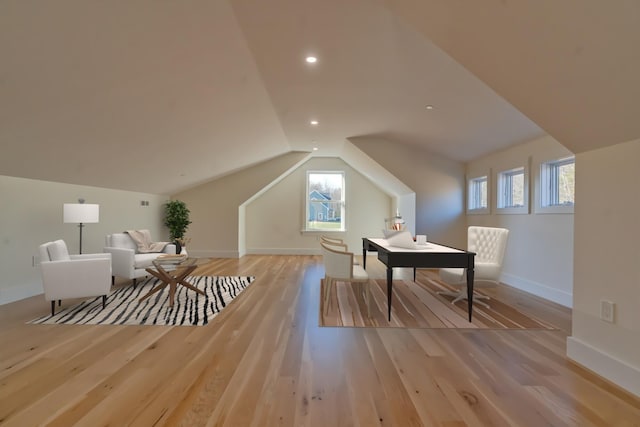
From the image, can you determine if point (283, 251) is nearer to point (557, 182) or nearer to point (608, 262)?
point (557, 182)

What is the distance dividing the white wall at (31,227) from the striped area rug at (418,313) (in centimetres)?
384

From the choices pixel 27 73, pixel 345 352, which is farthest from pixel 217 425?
pixel 27 73

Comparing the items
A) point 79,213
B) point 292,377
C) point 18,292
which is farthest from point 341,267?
point 18,292

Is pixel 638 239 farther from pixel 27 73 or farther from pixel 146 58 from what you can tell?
pixel 27 73

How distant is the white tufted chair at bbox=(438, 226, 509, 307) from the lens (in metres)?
3.96

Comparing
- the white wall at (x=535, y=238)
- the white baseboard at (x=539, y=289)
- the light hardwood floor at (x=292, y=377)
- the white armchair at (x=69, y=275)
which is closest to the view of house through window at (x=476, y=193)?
the white wall at (x=535, y=238)

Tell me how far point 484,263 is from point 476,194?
271 centimetres

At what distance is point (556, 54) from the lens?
1.78 metres

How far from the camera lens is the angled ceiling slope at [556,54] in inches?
60.1

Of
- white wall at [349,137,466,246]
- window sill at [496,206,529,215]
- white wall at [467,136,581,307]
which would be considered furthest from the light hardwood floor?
white wall at [349,137,466,246]

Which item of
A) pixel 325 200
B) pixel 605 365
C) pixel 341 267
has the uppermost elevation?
pixel 325 200

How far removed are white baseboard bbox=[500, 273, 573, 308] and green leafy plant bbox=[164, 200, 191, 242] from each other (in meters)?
6.63

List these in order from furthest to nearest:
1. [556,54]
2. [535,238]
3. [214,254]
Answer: [214,254], [535,238], [556,54]

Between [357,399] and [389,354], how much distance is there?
0.72 meters
